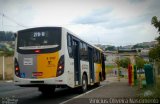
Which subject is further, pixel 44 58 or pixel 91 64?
pixel 91 64

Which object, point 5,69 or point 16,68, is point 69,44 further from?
point 5,69

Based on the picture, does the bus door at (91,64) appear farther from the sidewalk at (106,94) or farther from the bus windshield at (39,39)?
the bus windshield at (39,39)

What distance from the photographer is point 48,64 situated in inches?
565

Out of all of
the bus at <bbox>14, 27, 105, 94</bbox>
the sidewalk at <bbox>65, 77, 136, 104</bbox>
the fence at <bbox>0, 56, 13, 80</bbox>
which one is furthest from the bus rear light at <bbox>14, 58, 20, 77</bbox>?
the fence at <bbox>0, 56, 13, 80</bbox>

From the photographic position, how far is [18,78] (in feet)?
48.1

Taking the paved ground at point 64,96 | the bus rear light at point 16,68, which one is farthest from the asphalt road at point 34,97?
the bus rear light at point 16,68

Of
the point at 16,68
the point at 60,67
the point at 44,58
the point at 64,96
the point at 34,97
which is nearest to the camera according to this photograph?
the point at 60,67

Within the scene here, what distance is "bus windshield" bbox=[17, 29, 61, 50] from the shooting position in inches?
578

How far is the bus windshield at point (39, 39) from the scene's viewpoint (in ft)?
48.2

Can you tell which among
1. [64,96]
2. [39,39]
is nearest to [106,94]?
[64,96]

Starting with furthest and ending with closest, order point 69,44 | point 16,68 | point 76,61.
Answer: point 76,61 < point 69,44 < point 16,68

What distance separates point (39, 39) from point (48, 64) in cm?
135

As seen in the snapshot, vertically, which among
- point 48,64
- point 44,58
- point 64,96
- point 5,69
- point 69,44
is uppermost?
point 69,44

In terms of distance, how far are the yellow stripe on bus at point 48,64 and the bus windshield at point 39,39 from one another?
453 millimetres
